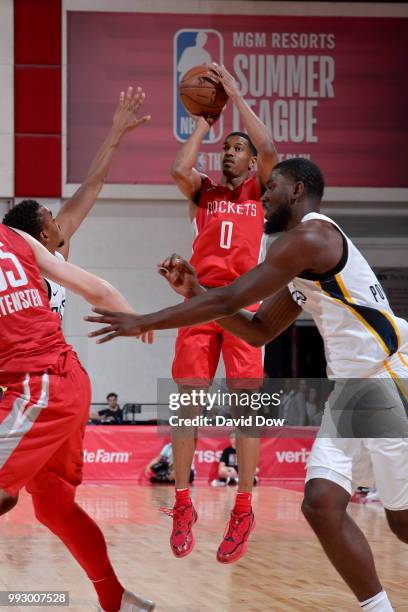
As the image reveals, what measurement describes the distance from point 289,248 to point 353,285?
39cm

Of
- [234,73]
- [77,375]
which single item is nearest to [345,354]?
[77,375]

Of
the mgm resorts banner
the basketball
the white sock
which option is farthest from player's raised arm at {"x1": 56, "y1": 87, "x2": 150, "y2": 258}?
the white sock

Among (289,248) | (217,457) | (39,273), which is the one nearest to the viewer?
(289,248)

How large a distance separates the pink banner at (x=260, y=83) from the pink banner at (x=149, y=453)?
537 centimetres

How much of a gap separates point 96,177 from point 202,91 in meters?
0.88

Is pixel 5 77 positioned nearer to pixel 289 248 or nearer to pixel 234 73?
pixel 234 73

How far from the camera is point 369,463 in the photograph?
4.47 meters

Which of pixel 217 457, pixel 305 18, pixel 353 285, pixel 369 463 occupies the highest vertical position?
pixel 305 18

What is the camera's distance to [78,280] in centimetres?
468

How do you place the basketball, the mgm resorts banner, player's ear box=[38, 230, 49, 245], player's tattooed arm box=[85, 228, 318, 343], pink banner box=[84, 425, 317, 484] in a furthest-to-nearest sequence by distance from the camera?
pink banner box=[84, 425, 317, 484]
the basketball
player's ear box=[38, 230, 49, 245]
the mgm resorts banner
player's tattooed arm box=[85, 228, 318, 343]

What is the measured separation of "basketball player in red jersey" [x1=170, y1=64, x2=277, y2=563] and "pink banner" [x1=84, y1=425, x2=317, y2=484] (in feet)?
29.0

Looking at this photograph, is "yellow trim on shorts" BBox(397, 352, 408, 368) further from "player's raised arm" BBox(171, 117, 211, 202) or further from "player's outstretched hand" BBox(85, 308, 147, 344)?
"player's raised arm" BBox(171, 117, 211, 202)

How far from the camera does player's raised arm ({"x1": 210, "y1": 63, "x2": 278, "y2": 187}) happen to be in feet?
19.9

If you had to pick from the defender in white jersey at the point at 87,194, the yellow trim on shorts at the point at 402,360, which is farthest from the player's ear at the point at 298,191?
the defender in white jersey at the point at 87,194
